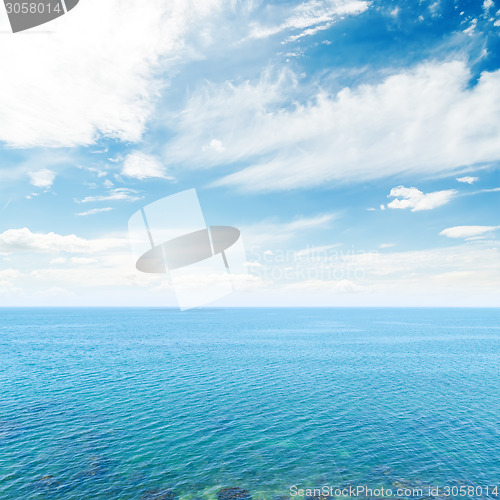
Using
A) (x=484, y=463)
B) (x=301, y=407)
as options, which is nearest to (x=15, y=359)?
(x=301, y=407)

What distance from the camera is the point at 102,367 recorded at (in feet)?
222

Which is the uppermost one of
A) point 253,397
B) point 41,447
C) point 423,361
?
point 41,447

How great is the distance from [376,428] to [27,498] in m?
36.0

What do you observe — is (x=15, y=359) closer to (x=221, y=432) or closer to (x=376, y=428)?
(x=221, y=432)

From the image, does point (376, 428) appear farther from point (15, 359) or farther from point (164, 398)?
point (15, 359)

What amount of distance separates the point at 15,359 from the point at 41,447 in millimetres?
57232

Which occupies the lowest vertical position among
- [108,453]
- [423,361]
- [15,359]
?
[423,361]

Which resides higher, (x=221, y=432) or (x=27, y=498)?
(x=27, y=498)

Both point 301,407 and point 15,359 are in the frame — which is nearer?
point 301,407

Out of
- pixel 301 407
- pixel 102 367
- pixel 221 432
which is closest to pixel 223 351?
pixel 102 367

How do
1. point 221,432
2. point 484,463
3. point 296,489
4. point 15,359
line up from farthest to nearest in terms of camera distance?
point 15,359, point 221,432, point 484,463, point 296,489

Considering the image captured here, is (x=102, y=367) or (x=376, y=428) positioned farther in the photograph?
(x=102, y=367)

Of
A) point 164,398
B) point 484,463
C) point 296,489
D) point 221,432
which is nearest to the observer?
point 296,489

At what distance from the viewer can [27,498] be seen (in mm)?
23688
